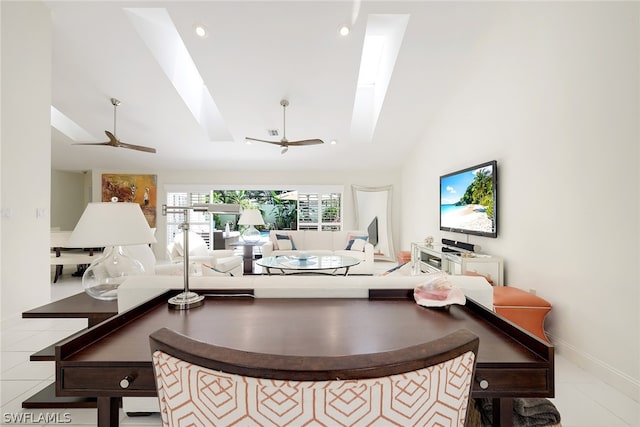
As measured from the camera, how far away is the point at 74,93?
4.37m

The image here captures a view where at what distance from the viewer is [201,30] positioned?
10.5 feet

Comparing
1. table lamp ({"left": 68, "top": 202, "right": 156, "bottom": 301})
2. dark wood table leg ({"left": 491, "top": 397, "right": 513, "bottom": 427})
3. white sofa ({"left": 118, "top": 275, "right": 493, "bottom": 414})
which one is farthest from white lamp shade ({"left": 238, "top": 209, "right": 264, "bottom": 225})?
dark wood table leg ({"left": 491, "top": 397, "right": 513, "bottom": 427})

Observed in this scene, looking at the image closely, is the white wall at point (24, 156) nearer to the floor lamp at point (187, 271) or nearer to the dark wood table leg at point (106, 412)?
the floor lamp at point (187, 271)

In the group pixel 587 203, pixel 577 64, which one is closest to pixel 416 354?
pixel 587 203

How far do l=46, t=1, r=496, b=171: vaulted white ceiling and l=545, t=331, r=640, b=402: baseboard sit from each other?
3187 mm

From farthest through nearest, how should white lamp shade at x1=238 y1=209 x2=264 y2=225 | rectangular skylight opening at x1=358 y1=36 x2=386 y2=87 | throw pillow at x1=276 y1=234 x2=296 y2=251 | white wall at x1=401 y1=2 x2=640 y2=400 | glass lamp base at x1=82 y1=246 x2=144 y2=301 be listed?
white lamp shade at x1=238 y1=209 x2=264 y2=225 → throw pillow at x1=276 y1=234 x2=296 y2=251 → rectangular skylight opening at x1=358 y1=36 x2=386 y2=87 → white wall at x1=401 y1=2 x2=640 y2=400 → glass lamp base at x1=82 y1=246 x2=144 y2=301

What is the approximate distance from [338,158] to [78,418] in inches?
226

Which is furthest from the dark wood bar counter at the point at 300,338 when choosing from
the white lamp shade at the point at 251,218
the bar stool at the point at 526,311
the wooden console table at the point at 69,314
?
the white lamp shade at the point at 251,218

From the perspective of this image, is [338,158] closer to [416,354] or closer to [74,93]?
[74,93]

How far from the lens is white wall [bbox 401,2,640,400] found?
1.92 metres

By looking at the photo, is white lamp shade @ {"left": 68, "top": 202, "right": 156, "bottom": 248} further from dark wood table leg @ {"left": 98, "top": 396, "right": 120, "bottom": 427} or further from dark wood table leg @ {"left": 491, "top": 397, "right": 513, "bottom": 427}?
dark wood table leg @ {"left": 491, "top": 397, "right": 513, "bottom": 427}

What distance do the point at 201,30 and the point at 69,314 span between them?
294 centimetres

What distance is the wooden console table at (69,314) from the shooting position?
1.56 metres

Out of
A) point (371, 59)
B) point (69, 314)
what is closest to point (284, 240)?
point (371, 59)
